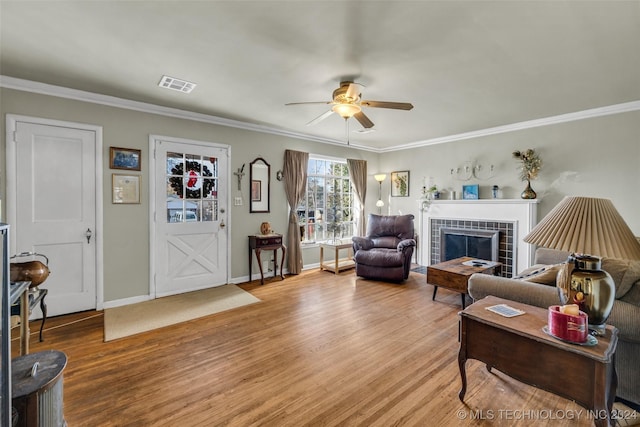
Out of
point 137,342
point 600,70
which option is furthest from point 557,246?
point 137,342

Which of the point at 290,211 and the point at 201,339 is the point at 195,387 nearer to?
the point at 201,339

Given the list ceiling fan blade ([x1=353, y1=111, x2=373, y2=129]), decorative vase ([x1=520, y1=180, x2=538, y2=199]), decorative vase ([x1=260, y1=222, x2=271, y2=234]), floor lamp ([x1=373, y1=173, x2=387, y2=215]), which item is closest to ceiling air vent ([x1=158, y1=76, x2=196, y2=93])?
ceiling fan blade ([x1=353, y1=111, x2=373, y2=129])

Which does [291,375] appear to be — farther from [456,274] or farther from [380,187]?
[380,187]

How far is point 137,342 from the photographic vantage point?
269cm

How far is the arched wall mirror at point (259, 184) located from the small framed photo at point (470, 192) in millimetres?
3646

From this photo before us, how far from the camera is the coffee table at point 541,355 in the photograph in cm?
137

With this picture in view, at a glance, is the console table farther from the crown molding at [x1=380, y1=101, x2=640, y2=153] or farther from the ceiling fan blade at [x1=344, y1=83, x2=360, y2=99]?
the crown molding at [x1=380, y1=101, x2=640, y2=153]

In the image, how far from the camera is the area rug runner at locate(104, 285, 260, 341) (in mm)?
3014

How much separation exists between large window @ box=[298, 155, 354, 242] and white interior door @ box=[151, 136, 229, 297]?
1.70 metres

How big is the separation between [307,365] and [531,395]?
1618mm

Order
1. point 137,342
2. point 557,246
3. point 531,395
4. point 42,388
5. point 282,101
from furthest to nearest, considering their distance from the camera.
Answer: point 282,101 < point 137,342 < point 531,395 < point 557,246 < point 42,388

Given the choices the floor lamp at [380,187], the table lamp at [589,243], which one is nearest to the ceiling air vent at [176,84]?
the table lamp at [589,243]

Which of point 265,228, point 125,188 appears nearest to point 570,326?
point 265,228

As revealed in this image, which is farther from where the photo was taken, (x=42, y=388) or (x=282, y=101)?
(x=282, y=101)
